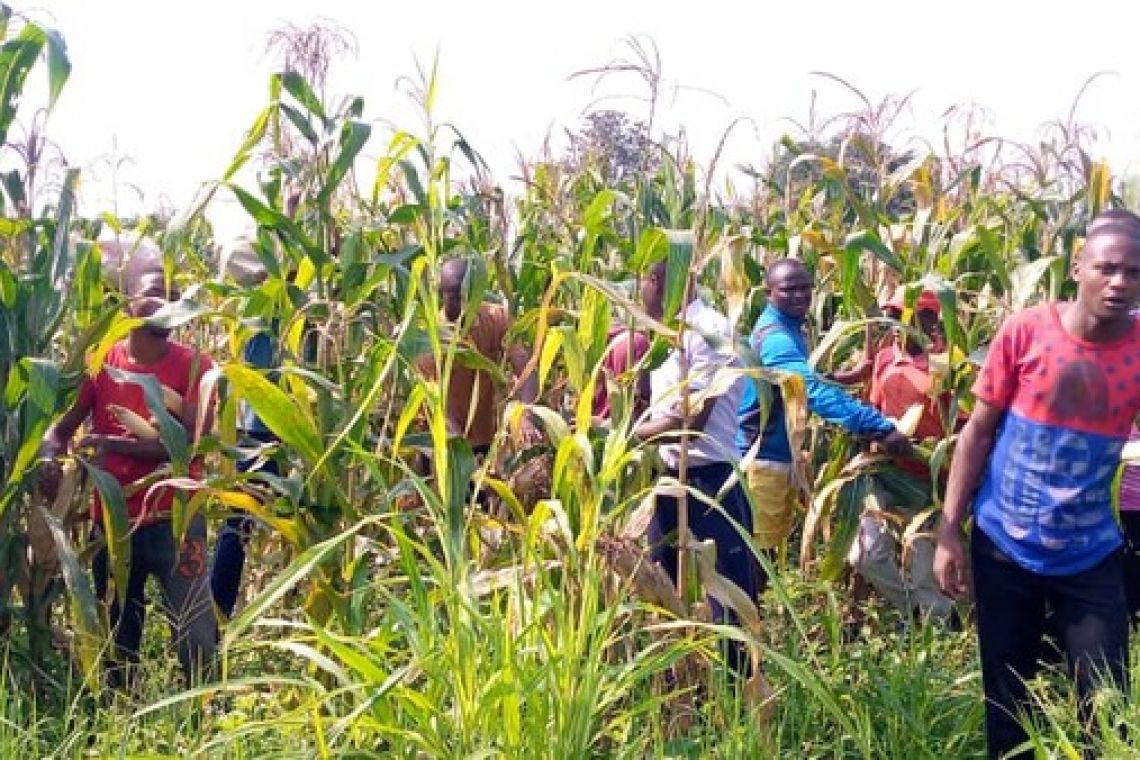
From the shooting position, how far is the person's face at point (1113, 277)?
9.41 ft

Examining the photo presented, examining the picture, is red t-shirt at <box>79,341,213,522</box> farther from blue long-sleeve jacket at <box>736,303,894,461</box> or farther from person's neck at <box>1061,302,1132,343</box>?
person's neck at <box>1061,302,1132,343</box>

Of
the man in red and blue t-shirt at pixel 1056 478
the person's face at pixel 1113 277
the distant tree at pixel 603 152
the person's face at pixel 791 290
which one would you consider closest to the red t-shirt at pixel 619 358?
the person's face at pixel 791 290

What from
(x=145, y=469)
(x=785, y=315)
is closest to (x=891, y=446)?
(x=785, y=315)

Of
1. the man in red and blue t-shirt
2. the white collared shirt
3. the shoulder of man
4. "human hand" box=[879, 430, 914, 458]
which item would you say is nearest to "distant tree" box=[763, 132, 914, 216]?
"human hand" box=[879, 430, 914, 458]

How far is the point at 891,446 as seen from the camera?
4.39 m

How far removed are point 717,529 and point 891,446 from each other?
0.75 meters

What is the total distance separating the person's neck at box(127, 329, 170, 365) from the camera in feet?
12.9

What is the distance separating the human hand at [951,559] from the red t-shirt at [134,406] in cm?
199

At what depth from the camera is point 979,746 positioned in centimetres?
345

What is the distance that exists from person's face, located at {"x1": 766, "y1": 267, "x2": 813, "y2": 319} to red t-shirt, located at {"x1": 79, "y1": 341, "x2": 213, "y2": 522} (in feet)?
5.74

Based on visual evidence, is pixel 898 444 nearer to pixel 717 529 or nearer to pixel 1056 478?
pixel 717 529

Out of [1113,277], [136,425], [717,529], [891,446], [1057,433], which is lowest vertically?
[717,529]

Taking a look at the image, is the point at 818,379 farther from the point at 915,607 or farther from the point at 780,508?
the point at 915,607

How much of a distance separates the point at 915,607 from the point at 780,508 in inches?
23.7
